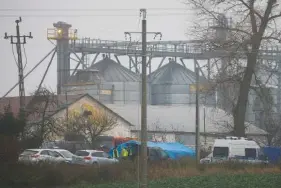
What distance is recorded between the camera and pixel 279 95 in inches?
3280

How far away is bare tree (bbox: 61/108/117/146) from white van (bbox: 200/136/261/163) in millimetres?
19186

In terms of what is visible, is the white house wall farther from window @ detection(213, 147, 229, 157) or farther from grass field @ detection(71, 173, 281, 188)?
grass field @ detection(71, 173, 281, 188)

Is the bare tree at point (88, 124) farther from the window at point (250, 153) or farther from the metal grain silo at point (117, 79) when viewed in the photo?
the window at point (250, 153)

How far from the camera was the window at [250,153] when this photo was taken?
145 ft

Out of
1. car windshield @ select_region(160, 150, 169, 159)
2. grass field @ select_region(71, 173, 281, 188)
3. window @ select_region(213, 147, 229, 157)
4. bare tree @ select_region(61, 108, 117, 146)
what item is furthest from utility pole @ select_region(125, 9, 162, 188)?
bare tree @ select_region(61, 108, 117, 146)

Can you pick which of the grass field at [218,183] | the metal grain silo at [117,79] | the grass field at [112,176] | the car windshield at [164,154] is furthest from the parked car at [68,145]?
the metal grain silo at [117,79]

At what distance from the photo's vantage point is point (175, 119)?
79.1 m

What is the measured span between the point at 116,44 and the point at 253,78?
3898cm

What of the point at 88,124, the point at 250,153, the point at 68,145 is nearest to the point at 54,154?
the point at 68,145

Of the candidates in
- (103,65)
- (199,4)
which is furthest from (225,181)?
(103,65)

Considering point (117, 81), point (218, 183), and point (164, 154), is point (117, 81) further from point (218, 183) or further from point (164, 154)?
point (218, 183)

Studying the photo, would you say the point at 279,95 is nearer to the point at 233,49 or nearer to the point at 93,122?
the point at 93,122

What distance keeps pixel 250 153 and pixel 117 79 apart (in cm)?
4518

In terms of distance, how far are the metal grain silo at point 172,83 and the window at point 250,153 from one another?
43111 millimetres
